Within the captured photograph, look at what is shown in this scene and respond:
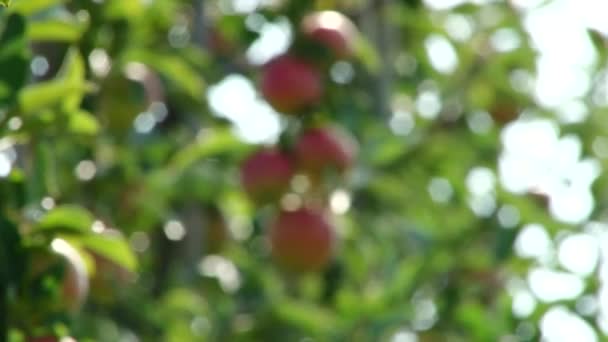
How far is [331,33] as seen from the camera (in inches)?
106

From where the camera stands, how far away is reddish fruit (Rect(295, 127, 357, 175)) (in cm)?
263

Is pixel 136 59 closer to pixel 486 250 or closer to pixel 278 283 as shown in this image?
pixel 278 283

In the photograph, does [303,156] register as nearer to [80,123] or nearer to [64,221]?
[80,123]

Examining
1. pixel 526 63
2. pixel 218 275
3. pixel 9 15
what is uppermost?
pixel 526 63

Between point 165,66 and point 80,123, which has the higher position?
point 165,66

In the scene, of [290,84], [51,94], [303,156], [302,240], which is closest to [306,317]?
[302,240]

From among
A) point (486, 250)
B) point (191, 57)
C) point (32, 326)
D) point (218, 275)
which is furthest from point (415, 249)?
point (32, 326)

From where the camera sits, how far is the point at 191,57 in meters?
2.83

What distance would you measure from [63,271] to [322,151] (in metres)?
1.02

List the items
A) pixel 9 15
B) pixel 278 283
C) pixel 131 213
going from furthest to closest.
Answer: pixel 278 283 < pixel 131 213 < pixel 9 15

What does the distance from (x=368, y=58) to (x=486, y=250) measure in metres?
0.58

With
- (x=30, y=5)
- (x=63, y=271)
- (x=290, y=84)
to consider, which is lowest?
(x=63, y=271)

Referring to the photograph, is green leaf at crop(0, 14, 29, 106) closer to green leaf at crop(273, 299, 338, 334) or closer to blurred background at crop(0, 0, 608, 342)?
blurred background at crop(0, 0, 608, 342)

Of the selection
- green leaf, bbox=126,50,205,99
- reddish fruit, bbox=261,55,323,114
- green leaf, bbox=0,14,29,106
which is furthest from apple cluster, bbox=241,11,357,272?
green leaf, bbox=0,14,29,106
